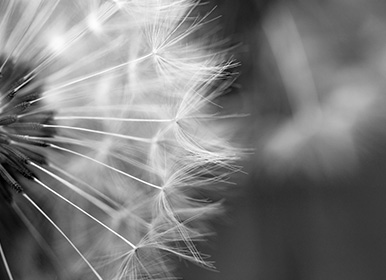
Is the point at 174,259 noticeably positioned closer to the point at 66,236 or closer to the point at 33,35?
the point at 66,236

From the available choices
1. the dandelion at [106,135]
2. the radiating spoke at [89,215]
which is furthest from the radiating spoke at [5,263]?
the radiating spoke at [89,215]

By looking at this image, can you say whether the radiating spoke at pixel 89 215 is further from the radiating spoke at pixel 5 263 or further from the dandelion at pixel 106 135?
the radiating spoke at pixel 5 263

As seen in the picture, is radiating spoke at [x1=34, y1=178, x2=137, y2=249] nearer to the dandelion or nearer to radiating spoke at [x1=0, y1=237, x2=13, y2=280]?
the dandelion

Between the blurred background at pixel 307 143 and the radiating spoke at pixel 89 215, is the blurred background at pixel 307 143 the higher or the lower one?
the higher one

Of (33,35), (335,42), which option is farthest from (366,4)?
(33,35)

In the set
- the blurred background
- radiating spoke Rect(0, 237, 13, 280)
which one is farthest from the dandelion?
the blurred background

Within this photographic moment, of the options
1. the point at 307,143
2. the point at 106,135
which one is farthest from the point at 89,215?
the point at 307,143

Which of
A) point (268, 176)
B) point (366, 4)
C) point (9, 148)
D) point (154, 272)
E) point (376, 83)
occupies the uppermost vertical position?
point (366, 4)
